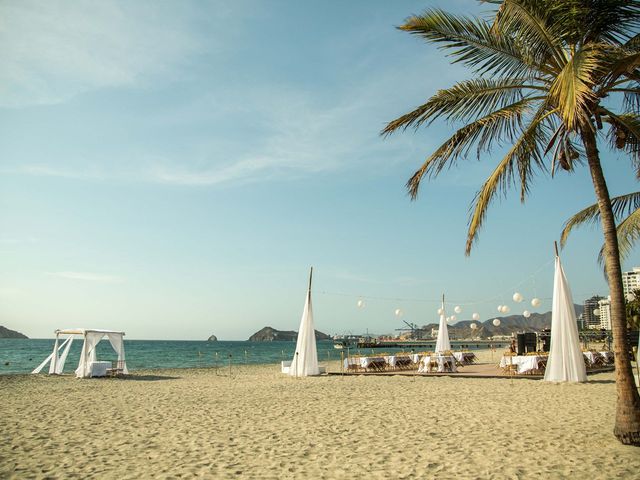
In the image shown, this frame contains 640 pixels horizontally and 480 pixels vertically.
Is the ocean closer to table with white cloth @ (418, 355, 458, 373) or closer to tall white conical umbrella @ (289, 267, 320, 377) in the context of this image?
tall white conical umbrella @ (289, 267, 320, 377)

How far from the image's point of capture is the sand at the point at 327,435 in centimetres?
495

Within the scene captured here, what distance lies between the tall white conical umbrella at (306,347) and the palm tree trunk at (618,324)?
10.9m

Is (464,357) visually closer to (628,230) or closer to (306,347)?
(306,347)

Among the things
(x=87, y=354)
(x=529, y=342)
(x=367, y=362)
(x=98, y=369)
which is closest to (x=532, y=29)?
(x=367, y=362)

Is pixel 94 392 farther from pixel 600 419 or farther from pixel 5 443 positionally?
pixel 600 419

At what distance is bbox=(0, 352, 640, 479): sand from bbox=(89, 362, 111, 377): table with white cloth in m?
7.04

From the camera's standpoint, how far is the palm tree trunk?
5195mm

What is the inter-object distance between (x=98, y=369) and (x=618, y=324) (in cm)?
1865

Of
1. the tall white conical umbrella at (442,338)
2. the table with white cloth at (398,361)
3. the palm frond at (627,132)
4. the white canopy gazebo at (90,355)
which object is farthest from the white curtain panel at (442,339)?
the palm frond at (627,132)

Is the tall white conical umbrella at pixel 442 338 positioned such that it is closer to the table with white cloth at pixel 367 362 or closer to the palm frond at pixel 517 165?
the table with white cloth at pixel 367 362

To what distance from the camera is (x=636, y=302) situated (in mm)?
25656

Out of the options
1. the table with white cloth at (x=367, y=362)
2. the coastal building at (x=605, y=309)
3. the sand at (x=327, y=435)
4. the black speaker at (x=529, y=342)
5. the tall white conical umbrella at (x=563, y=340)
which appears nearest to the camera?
the sand at (x=327, y=435)

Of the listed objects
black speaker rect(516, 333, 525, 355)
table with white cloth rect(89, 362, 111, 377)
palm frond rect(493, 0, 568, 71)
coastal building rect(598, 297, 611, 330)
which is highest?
palm frond rect(493, 0, 568, 71)

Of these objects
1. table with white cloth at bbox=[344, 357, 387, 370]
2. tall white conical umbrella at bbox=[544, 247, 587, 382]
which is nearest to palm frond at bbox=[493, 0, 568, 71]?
tall white conical umbrella at bbox=[544, 247, 587, 382]
